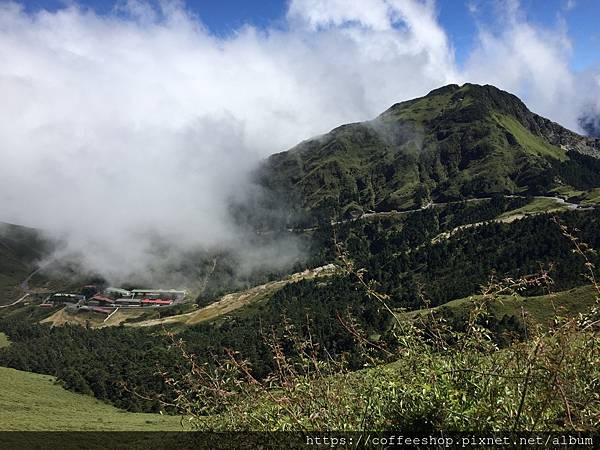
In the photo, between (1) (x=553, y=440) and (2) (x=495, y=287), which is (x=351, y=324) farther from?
(1) (x=553, y=440)

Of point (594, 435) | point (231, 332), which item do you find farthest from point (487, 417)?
point (231, 332)

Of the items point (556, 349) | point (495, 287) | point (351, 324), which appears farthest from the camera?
point (351, 324)

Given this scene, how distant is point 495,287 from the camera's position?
21.6 ft

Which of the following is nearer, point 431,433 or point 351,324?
point 431,433

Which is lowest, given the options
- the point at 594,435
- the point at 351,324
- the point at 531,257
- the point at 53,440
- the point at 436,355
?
the point at 53,440

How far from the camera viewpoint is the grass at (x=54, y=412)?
69.9 metres

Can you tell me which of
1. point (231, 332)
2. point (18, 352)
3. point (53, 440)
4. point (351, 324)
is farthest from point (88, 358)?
point (351, 324)

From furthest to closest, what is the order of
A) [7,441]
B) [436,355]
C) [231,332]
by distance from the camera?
[231,332], [7,441], [436,355]

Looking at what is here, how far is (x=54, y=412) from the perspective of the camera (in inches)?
3688

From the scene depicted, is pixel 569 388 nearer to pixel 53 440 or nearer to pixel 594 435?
pixel 594 435

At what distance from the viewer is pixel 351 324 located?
8141 millimetres

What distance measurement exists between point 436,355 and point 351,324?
1.67 meters

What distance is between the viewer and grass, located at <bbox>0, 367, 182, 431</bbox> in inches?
2753

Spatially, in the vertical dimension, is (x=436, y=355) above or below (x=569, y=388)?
above
